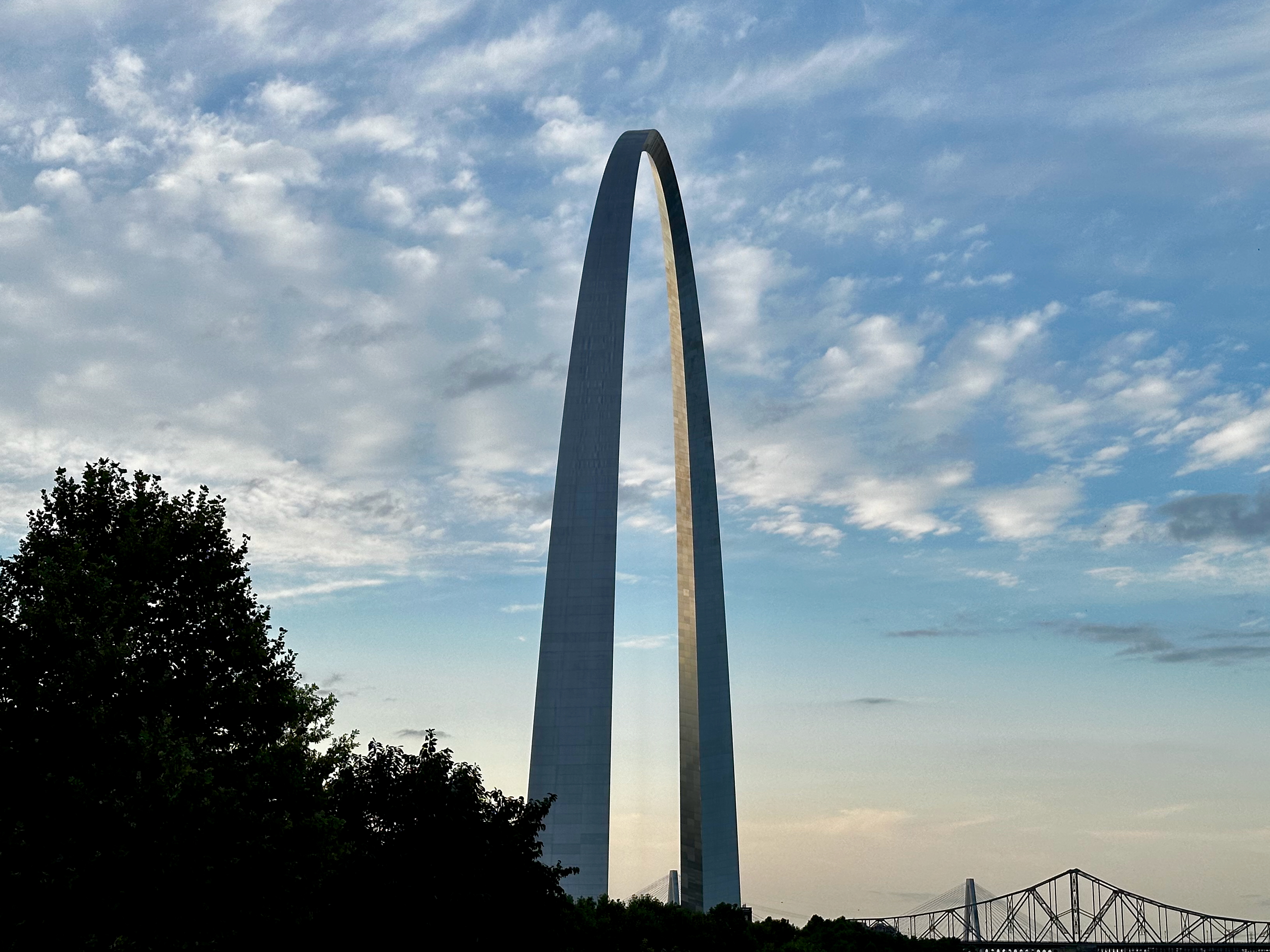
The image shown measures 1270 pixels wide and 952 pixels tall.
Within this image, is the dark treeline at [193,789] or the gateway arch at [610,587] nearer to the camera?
the dark treeline at [193,789]

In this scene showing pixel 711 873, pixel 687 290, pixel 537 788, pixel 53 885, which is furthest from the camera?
pixel 687 290

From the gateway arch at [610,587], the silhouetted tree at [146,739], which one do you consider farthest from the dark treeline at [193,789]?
the gateway arch at [610,587]

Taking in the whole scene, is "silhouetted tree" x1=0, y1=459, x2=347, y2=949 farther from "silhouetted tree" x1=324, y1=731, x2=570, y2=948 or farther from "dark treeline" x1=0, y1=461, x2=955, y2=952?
"silhouetted tree" x1=324, y1=731, x2=570, y2=948

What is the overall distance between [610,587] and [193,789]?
16958mm

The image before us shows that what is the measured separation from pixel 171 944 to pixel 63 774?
3636mm

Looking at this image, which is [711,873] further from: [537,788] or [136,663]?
[136,663]

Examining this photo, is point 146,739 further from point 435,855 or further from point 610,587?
point 610,587

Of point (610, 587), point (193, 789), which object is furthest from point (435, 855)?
point (610, 587)

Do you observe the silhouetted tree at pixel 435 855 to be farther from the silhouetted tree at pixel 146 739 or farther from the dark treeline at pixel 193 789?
the silhouetted tree at pixel 146 739

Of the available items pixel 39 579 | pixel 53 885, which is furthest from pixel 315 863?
pixel 39 579

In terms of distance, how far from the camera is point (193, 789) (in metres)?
22.5

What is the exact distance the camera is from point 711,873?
4450 cm

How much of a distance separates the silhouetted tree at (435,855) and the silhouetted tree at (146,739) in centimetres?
178

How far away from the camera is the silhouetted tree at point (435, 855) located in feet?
87.6
